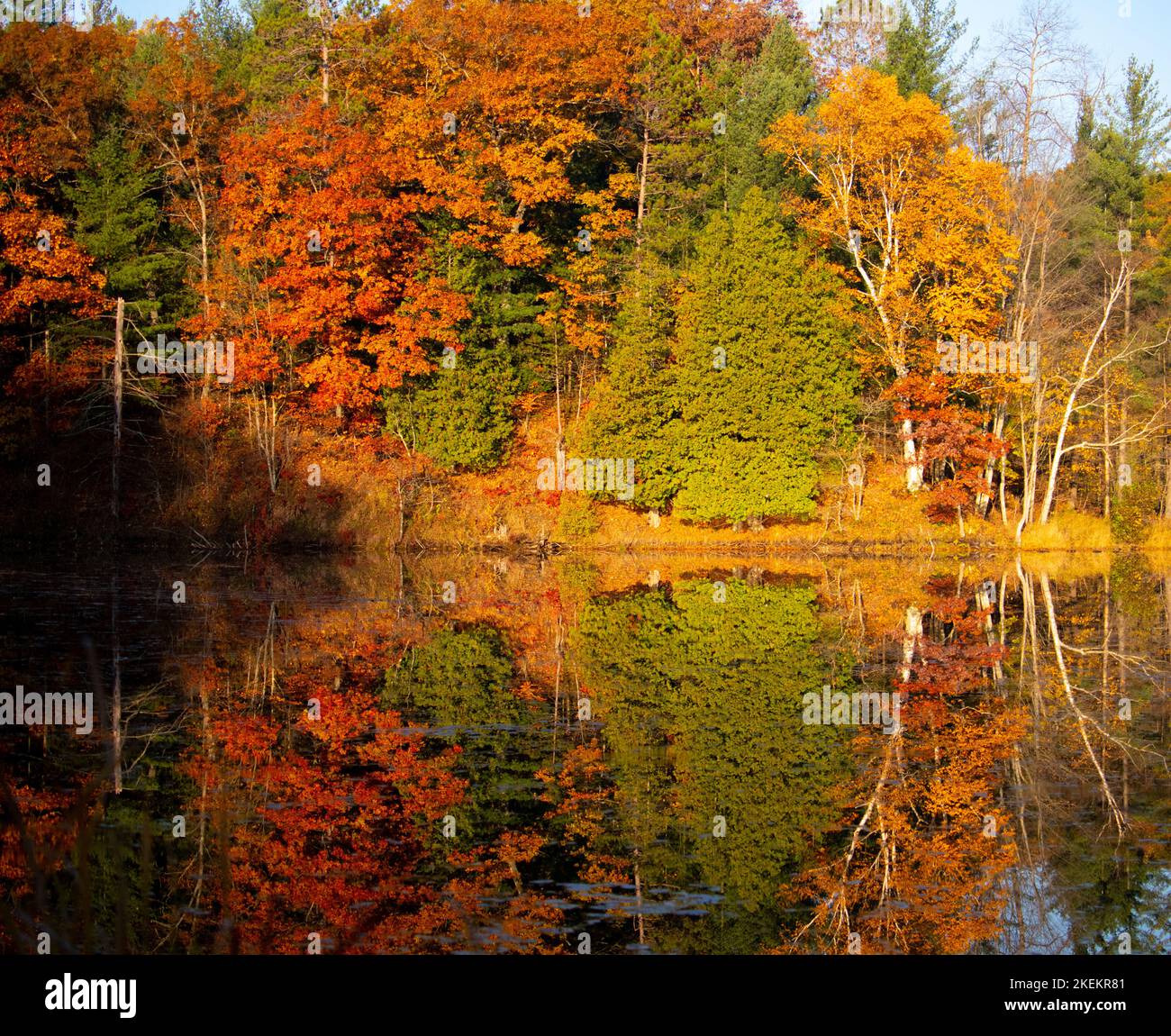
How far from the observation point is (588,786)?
36.5 ft

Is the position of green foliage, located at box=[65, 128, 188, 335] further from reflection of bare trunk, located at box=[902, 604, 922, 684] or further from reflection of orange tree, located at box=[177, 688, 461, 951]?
reflection of orange tree, located at box=[177, 688, 461, 951]

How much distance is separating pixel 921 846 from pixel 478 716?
20.0 feet

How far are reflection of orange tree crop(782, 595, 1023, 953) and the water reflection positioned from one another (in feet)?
0.12

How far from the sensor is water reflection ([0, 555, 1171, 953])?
25.8 ft

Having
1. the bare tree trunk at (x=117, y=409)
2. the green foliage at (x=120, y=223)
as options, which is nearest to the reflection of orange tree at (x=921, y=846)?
the bare tree trunk at (x=117, y=409)

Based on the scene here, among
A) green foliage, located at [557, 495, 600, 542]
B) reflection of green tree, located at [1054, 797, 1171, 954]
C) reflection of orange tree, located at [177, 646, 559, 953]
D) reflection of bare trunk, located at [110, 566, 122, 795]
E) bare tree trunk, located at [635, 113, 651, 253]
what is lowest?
reflection of green tree, located at [1054, 797, 1171, 954]

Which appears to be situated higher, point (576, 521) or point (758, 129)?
point (758, 129)

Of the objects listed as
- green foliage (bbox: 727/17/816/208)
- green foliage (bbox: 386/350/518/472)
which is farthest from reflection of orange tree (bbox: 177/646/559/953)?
green foliage (bbox: 727/17/816/208)

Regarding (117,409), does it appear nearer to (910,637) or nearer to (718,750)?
(910,637)

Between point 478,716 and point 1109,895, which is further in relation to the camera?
point 478,716

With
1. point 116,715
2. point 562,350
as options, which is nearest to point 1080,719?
point 116,715

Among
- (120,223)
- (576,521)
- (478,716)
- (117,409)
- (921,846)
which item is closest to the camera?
(921,846)
